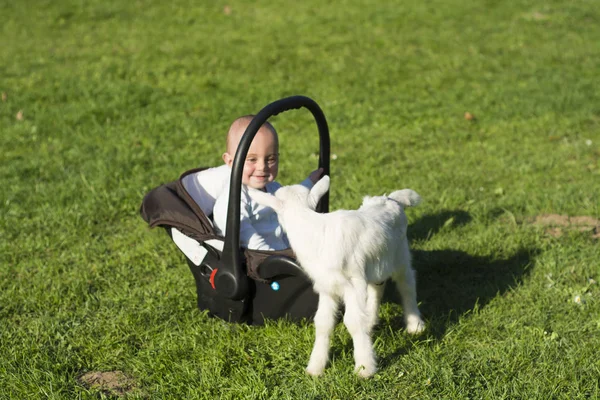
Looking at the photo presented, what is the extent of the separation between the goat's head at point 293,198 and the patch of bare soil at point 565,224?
8.43ft

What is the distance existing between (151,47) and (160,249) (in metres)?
6.59

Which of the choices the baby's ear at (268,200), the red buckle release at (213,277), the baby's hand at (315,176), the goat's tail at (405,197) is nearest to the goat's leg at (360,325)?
the baby's ear at (268,200)

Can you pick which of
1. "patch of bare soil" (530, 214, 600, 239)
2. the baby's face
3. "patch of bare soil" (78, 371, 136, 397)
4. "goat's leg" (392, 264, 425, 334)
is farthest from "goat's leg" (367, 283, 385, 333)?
"patch of bare soil" (530, 214, 600, 239)

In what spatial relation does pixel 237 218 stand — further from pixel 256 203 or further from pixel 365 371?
pixel 365 371

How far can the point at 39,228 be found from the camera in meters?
5.62

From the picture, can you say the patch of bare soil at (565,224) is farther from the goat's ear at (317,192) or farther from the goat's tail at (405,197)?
the goat's ear at (317,192)

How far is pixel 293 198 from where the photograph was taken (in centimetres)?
333

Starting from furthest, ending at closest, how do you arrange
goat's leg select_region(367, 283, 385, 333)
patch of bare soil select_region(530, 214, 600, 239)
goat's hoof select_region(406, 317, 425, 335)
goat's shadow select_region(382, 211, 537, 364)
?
patch of bare soil select_region(530, 214, 600, 239), goat's shadow select_region(382, 211, 537, 364), goat's hoof select_region(406, 317, 425, 335), goat's leg select_region(367, 283, 385, 333)

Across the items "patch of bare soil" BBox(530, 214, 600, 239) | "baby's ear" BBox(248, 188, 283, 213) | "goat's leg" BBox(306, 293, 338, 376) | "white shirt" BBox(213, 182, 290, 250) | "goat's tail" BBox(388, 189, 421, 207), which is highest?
"baby's ear" BBox(248, 188, 283, 213)

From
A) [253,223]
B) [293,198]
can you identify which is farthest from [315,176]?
[293,198]

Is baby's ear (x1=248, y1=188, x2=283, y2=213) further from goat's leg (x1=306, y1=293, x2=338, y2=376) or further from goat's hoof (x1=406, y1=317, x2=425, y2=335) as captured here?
goat's hoof (x1=406, y1=317, x2=425, y2=335)

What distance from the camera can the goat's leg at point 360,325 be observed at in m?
3.25

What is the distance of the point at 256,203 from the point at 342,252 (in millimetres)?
1032

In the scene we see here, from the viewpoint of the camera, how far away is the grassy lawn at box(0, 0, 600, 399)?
141 inches
